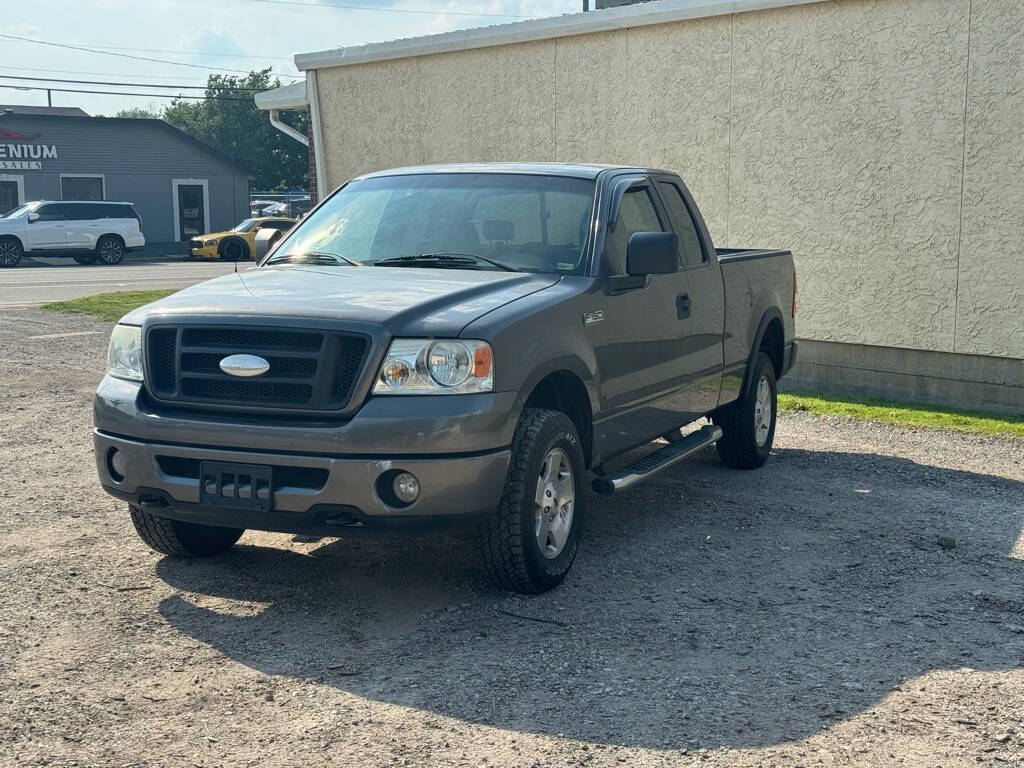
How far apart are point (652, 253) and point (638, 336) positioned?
537mm

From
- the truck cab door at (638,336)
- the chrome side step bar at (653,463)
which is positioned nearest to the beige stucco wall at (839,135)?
the chrome side step bar at (653,463)

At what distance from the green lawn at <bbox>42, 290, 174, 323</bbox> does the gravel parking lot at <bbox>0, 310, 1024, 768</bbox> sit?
36.5 feet

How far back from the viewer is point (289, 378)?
5316 mm

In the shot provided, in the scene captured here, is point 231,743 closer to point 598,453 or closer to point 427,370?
point 427,370

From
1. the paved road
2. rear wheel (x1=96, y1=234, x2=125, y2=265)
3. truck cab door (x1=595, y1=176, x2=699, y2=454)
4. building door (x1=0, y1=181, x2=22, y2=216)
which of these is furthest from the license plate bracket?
building door (x1=0, y1=181, x2=22, y2=216)

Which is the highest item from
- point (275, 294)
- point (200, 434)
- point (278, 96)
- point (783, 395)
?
point (278, 96)

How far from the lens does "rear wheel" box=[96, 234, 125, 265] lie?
121 feet

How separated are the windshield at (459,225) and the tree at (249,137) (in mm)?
75225

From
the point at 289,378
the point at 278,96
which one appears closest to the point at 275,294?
the point at 289,378

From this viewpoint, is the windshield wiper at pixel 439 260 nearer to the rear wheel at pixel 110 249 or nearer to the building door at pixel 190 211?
the rear wheel at pixel 110 249

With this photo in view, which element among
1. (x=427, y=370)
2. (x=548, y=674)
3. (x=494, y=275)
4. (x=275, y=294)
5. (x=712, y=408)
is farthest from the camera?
(x=712, y=408)

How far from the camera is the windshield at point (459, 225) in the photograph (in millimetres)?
6531

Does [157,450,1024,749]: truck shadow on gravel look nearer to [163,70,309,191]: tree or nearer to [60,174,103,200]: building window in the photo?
[60,174,103,200]: building window

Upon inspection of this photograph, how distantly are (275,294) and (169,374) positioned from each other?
581mm
